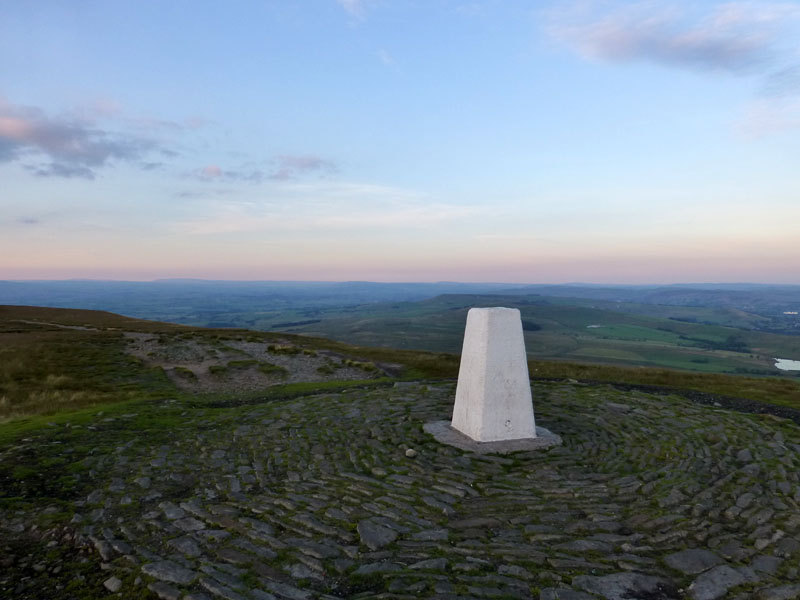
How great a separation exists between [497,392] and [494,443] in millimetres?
1400

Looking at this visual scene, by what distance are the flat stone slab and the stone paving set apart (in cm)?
31

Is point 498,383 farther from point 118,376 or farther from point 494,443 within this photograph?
point 118,376

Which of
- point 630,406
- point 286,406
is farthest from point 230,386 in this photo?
point 630,406

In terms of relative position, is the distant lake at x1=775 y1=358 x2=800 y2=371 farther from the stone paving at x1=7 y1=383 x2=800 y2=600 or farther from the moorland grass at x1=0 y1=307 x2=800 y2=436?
the stone paving at x1=7 y1=383 x2=800 y2=600

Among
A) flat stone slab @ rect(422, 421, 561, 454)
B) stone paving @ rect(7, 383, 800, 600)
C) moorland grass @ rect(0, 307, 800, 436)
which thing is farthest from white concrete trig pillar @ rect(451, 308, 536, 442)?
moorland grass @ rect(0, 307, 800, 436)

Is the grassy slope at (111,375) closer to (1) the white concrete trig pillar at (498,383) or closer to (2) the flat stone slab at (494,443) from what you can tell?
(2) the flat stone slab at (494,443)

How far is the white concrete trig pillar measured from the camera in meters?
12.9

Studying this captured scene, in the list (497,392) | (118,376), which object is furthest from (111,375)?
(497,392)

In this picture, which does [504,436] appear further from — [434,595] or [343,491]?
[434,595]

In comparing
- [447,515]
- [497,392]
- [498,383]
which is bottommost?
→ [447,515]

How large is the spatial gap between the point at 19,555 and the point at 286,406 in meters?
10.2

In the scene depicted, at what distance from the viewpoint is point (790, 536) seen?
301 inches

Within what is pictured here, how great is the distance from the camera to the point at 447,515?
860cm

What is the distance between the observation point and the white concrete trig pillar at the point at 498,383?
42.4ft
